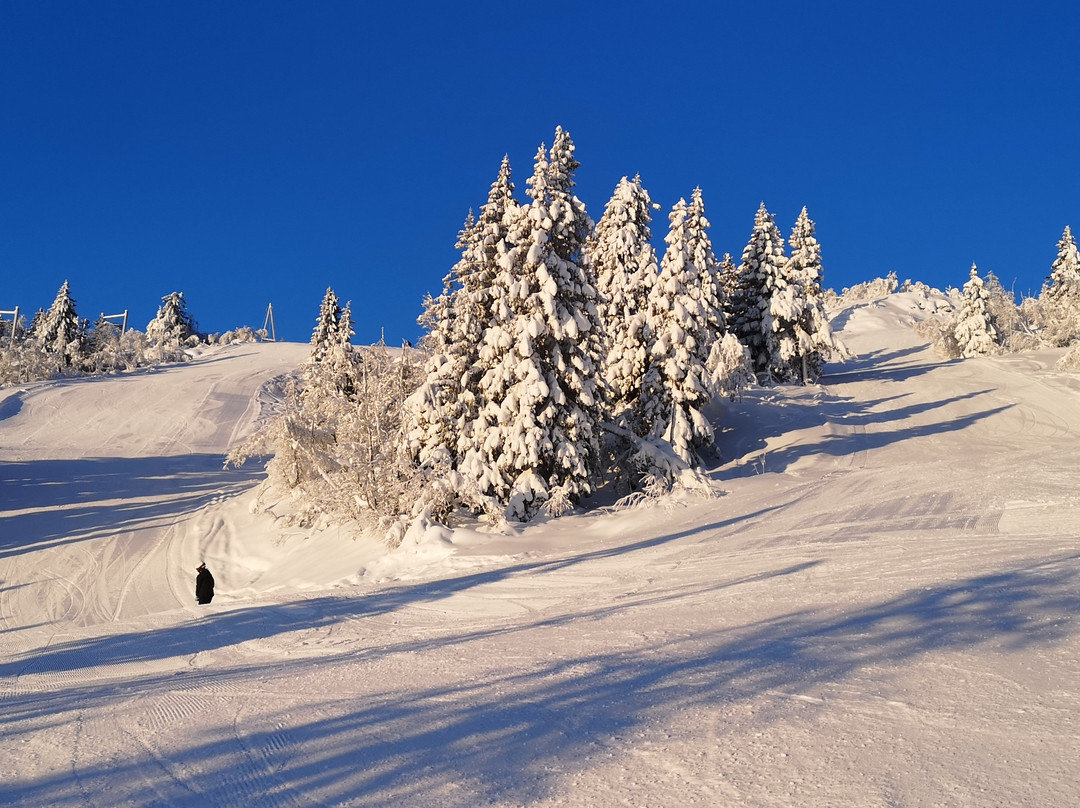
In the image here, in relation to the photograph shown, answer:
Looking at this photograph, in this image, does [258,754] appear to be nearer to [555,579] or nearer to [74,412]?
[555,579]

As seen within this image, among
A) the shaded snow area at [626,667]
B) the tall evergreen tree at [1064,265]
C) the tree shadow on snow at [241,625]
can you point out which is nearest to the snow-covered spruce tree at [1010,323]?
the tall evergreen tree at [1064,265]

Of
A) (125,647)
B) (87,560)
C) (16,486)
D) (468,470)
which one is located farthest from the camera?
(16,486)

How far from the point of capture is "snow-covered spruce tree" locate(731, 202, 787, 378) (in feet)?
134

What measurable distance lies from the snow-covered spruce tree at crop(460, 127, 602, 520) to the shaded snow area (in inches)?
64.4

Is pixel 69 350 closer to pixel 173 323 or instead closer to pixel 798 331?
pixel 173 323

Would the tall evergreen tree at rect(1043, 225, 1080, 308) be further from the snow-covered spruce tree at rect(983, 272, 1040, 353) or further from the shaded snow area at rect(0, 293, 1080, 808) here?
the shaded snow area at rect(0, 293, 1080, 808)

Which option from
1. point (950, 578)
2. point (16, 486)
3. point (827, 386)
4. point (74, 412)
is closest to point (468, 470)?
point (950, 578)

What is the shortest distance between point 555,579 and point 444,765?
7414mm

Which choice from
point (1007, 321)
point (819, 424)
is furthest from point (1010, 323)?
point (819, 424)

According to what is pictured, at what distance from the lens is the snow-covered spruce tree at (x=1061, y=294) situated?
50.4m

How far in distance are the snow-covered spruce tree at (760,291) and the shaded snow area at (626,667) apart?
75.0ft

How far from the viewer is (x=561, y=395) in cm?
1906

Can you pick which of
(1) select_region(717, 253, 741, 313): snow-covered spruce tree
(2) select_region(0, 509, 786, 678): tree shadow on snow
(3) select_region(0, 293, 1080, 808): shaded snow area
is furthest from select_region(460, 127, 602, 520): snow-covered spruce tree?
(1) select_region(717, 253, 741, 313): snow-covered spruce tree

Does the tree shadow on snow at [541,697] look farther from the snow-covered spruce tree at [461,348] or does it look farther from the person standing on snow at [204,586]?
the snow-covered spruce tree at [461,348]
